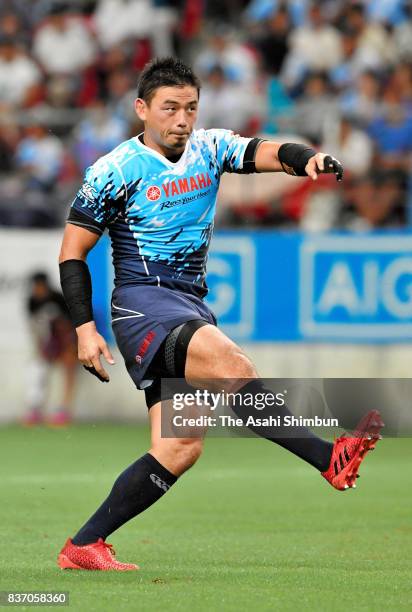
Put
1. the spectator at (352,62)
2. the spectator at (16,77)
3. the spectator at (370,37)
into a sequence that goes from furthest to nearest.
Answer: the spectator at (16,77), the spectator at (370,37), the spectator at (352,62)

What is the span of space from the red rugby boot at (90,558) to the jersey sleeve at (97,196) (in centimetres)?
155

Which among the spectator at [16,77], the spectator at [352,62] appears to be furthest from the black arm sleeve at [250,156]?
the spectator at [16,77]

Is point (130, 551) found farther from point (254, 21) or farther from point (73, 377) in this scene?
point (254, 21)

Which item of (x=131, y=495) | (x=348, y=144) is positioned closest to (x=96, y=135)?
(x=348, y=144)

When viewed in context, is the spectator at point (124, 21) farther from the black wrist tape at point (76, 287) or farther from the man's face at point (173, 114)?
the black wrist tape at point (76, 287)

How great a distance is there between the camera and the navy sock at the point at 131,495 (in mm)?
6859

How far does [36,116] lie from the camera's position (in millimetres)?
18406

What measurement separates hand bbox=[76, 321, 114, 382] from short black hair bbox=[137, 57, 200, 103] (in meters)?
1.20

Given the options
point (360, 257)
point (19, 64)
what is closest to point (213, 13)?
point (19, 64)

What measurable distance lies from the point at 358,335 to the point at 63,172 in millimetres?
4384

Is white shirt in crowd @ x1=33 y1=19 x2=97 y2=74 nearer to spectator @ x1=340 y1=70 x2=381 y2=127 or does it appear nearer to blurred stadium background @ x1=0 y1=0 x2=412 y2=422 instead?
blurred stadium background @ x1=0 y1=0 x2=412 y2=422

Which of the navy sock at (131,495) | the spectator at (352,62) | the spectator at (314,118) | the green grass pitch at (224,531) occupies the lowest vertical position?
the green grass pitch at (224,531)

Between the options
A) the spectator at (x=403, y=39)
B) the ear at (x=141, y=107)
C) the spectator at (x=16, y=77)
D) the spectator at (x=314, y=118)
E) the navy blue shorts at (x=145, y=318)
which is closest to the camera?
the navy blue shorts at (x=145, y=318)

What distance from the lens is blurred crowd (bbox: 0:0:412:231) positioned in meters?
16.5
